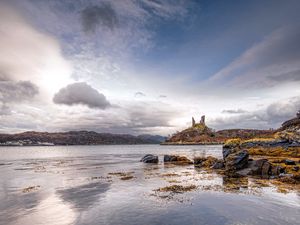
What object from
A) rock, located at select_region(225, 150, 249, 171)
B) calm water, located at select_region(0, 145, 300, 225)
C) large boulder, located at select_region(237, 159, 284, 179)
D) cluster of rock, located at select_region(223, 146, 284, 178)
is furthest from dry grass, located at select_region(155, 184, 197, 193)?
rock, located at select_region(225, 150, 249, 171)

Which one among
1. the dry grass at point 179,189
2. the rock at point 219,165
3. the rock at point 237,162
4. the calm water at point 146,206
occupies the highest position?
the rock at point 237,162

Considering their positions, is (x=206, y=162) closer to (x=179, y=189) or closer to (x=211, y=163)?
(x=211, y=163)

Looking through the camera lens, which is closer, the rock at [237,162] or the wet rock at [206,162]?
the rock at [237,162]

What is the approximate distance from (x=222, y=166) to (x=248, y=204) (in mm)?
33483

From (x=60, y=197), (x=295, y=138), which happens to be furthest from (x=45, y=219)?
(x=295, y=138)

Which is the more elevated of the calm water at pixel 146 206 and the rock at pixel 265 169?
the rock at pixel 265 169

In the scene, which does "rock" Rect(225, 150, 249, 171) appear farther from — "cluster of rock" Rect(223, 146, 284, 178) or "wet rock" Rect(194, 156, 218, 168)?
"wet rock" Rect(194, 156, 218, 168)

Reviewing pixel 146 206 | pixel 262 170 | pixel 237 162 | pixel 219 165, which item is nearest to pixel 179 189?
pixel 146 206

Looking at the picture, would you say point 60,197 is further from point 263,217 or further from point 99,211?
point 263,217

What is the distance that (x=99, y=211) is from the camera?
23.7 m

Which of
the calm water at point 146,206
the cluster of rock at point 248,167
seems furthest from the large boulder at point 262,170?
the calm water at point 146,206

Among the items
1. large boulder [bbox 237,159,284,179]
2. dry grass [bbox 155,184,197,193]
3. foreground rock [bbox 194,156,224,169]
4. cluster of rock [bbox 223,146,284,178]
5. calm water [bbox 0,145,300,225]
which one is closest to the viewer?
calm water [bbox 0,145,300,225]

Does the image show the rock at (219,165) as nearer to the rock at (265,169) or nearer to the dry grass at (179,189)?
the rock at (265,169)

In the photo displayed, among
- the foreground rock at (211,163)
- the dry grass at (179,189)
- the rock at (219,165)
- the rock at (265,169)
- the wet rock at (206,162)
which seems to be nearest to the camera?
the dry grass at (179,189)
